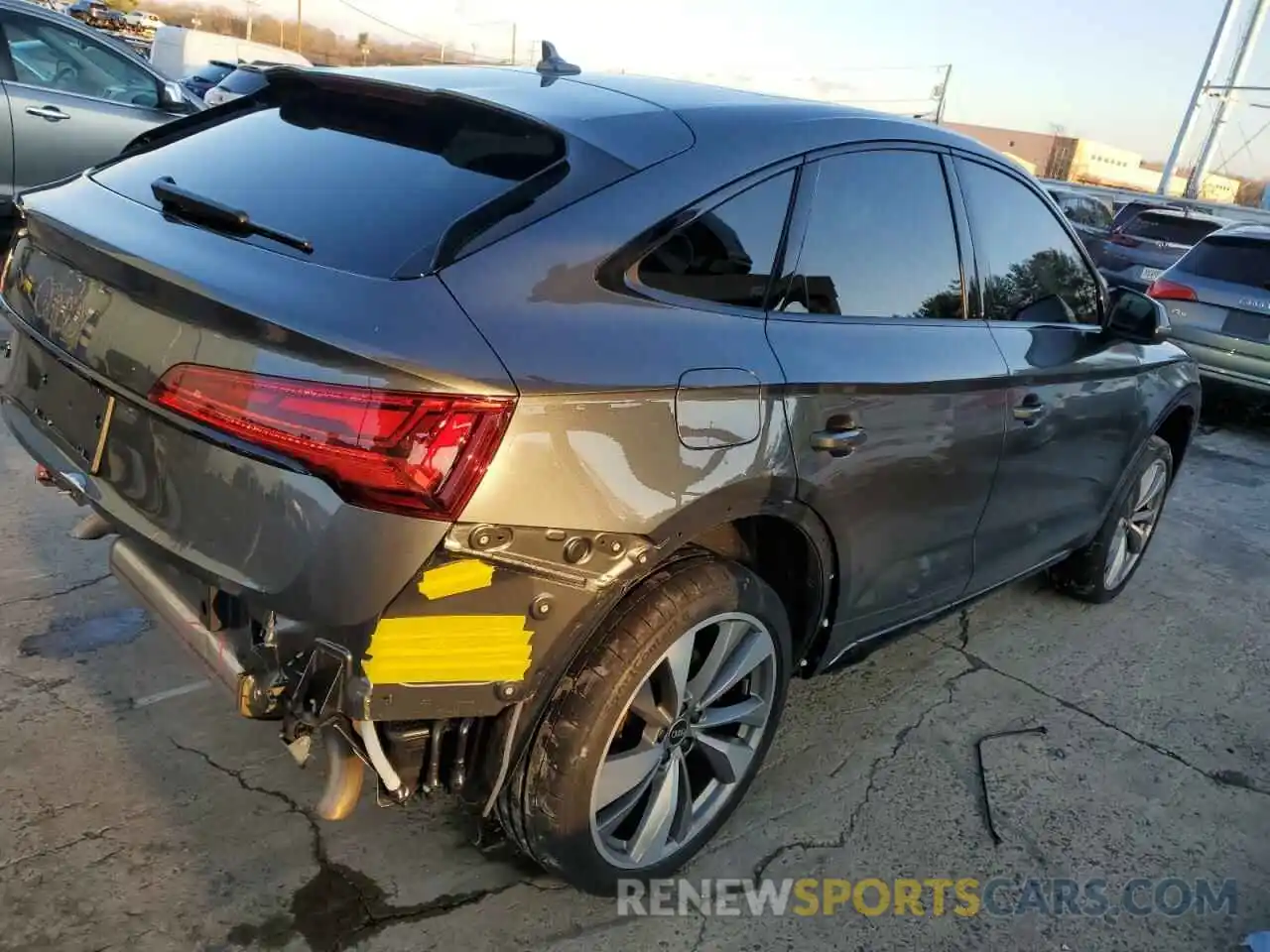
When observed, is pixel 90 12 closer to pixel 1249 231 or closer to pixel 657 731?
pixel 1249 231

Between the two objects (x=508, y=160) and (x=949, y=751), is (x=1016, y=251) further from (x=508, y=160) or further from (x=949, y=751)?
(x=508, y=160)

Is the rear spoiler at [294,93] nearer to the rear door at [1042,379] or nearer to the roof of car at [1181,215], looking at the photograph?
the rear door at [1042,379]

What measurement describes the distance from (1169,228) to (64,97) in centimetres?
1239

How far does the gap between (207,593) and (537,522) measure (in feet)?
2.19

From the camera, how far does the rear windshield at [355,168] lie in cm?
203

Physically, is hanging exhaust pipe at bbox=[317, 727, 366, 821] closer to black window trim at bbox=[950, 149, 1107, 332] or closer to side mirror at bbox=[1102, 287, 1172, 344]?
black window trim at bbox=[950, 149, 1107, 332]

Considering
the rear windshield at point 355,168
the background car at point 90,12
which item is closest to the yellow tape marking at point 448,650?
the rear windshield at point 355,168

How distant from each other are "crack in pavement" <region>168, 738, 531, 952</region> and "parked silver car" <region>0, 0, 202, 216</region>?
5974 mm

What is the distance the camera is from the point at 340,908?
228cm

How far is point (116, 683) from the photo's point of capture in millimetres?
2963

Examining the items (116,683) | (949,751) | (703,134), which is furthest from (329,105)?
(949,751)

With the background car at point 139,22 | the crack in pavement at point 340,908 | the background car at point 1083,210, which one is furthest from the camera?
the background car at point 139,22

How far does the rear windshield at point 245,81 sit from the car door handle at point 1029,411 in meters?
2.35

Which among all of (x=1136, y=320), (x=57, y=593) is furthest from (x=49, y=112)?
(x=1136, y=320)
